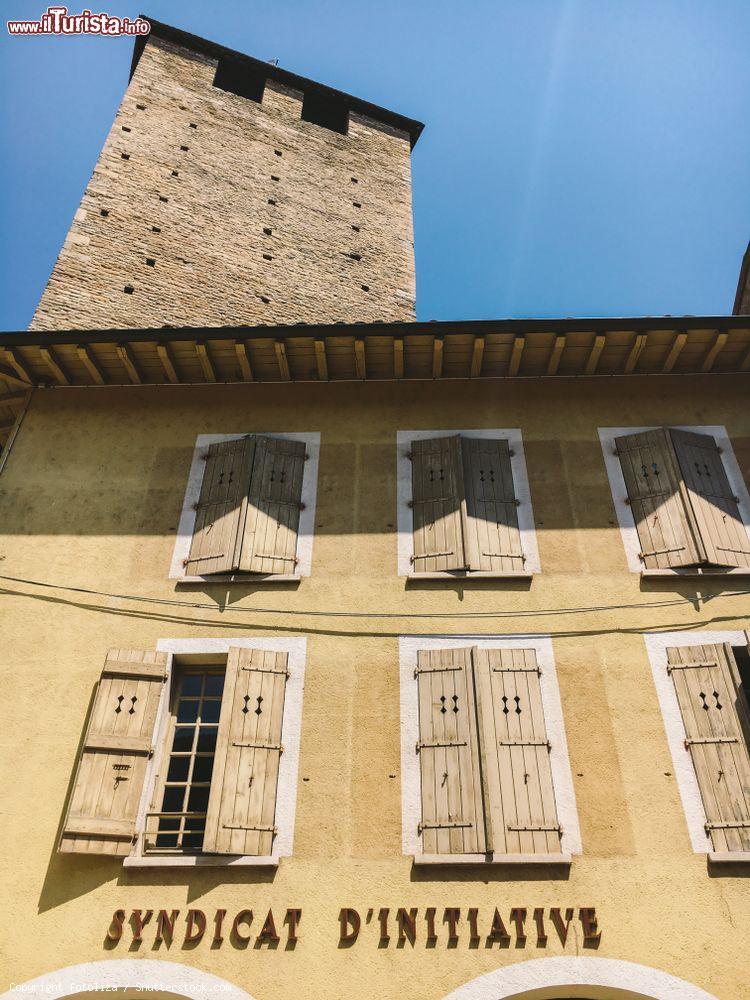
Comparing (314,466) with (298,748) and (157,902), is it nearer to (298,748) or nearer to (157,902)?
(298,748)

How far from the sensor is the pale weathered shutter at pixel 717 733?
6.54 m

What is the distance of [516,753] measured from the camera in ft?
22.9

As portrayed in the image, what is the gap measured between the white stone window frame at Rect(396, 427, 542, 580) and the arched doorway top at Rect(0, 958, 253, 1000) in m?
3.86

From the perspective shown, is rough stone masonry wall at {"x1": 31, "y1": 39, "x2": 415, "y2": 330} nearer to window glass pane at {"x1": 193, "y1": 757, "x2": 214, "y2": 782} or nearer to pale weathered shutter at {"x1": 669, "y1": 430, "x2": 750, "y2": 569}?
pale weathered shutter at {"x1": 669, "y1": 430, "x2": 750, "y2": 569}

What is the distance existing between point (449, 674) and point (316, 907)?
2.25m

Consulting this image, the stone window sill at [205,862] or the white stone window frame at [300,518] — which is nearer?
the stone window sill at [205,862]

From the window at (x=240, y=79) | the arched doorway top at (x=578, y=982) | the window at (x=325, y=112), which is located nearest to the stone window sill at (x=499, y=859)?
the arched doorway top at (x=578, y=982)

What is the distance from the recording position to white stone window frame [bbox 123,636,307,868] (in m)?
6.52

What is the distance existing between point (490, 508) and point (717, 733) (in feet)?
10.1

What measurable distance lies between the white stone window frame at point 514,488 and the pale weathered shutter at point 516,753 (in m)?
0.87

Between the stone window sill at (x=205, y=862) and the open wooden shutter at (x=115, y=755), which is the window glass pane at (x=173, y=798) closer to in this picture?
the open wooden shutter at (x=115, y=755)

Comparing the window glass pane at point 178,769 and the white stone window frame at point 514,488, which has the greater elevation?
the white stone window frame at point 514,488

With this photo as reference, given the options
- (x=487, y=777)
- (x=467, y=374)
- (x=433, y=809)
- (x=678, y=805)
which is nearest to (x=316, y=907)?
(x=433, y=809)

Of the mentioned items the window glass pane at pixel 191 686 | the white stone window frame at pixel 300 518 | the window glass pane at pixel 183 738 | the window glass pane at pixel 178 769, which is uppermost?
the white stone window frame at pixel 300 518
